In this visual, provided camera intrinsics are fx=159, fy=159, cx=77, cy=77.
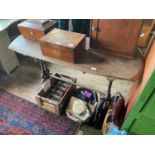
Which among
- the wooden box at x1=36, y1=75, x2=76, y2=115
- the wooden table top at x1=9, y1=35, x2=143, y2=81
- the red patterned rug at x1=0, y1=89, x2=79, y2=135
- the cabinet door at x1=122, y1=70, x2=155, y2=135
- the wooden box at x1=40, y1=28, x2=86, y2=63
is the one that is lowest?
the red patterned rug at x1=0, y1=89, x2=79, y2=135

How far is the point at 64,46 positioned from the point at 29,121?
112cm

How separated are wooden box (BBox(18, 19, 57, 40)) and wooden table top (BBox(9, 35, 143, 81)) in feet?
0.44

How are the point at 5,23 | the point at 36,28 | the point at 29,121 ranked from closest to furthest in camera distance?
the point at 36,28 < the point at 29,121 < the point at 5,23

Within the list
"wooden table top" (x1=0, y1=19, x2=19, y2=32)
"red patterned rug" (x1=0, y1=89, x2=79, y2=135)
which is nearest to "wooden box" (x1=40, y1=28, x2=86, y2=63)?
"red patterned rug" (x1=0, y1=89, x2=79, y2=135)

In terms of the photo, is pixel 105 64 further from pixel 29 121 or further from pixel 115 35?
pixel 29 121

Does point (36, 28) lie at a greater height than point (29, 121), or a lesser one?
greater

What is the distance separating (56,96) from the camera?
6.31 feet

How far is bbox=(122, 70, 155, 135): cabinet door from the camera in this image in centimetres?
99

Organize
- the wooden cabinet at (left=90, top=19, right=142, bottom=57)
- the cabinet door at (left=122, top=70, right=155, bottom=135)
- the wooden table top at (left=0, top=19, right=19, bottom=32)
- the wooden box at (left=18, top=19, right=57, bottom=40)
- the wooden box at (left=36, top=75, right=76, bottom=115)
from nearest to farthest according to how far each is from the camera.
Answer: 1. the cabinet door at (left=122, top=70, right=155, bottom=135)
2. the wooden cabinet at (left=90, top=19, right=142, bottom=57)
3. the wooden box at (left=18, top=19, right=57, bottom=40)
4. the wooden box at (left=36, top=75, right=76, bottom=115)
5. the wooden table top at (left=0, top=19, right=19, bottom=32)

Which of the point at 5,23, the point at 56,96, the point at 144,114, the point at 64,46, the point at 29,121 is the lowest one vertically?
the point at 29,121

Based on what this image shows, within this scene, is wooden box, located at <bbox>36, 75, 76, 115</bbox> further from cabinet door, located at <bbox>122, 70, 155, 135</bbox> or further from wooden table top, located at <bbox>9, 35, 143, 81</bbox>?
cabinet door, located at <bbox>122, 70, 155, 135</bbox>

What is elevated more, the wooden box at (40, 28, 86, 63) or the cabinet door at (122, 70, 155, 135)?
the wooden box at (40, 28, 86, 63)

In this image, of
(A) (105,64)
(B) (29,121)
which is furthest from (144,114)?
(B) (29,121)

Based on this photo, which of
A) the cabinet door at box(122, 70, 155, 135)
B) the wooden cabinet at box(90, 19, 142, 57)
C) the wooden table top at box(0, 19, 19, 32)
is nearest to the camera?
the cabinet door at box(122, 70, 155, 135)
